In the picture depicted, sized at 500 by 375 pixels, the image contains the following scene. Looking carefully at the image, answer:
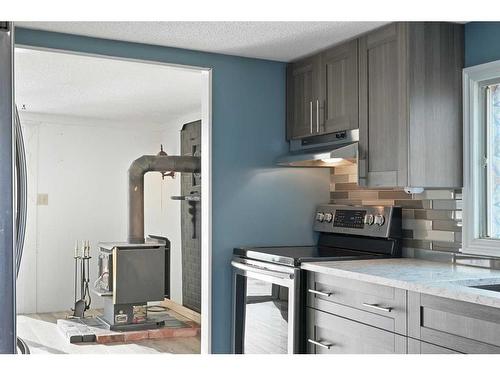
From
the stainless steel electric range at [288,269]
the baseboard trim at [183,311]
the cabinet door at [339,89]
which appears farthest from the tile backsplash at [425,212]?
the baseboard trim at [183,311]

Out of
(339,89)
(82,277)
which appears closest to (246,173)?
(339,89)

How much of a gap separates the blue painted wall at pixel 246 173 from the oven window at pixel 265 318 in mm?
235

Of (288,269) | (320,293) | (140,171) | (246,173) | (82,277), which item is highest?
(140,171)

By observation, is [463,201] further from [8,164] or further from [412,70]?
[8,164]

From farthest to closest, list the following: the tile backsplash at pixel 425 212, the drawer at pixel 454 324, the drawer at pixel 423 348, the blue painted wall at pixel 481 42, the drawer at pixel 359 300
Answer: the tile backsplash at pixel 425 212, the blue painted wall at pixel 481 42, the drawer at pixel 359 300, the drawer at pixel 423 348, the drawer at pixel 454 324

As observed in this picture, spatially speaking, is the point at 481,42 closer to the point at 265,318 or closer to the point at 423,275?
the point at 423,275

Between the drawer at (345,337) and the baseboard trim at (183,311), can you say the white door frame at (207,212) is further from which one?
the baseboard trim at (183,311)

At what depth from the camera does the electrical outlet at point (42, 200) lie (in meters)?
7.03

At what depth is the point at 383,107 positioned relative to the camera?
305 cm

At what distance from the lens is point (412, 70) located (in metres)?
→ 2.89

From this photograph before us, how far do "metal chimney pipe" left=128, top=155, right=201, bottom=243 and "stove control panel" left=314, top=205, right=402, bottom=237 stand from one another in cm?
264

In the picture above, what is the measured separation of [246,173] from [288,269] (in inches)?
32.9
